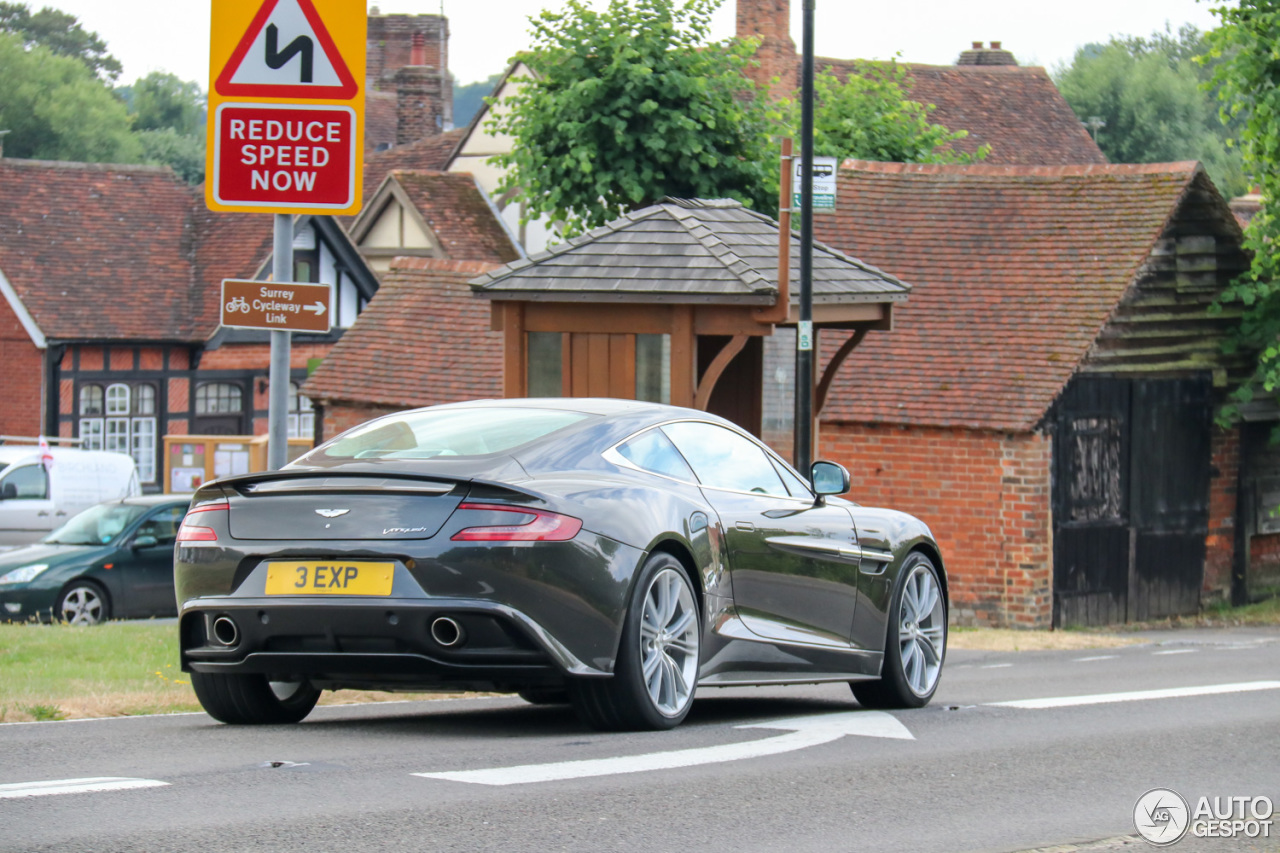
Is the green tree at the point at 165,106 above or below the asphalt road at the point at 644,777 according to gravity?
above

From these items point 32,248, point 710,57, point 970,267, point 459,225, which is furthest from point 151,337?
point 970,267

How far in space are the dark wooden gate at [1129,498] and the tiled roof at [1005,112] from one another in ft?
74.6

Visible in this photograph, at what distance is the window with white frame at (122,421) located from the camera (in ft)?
119

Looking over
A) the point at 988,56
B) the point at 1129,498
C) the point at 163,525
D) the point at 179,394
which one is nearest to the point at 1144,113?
the point at 988,56

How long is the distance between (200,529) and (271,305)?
2135 millimetres

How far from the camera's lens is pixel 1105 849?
538cm

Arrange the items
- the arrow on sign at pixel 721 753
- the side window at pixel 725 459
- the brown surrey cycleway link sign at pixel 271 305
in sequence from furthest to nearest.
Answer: the brown surrey cycleway link sign at pixel 271 305 → the side window at pixel 725 459 → the arrow on sign at pixel 721 753

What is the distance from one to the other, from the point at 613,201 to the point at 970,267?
6304 mm

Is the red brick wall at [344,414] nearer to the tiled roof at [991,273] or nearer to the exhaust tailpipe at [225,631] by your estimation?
the tiled roof at [991,273]

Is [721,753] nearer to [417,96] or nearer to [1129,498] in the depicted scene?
[1129,498]

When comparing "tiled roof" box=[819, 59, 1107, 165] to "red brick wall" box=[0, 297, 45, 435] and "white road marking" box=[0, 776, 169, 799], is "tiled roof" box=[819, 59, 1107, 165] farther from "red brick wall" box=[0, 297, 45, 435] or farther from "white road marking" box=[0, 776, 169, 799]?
"white road marking" box=[0, 776, 169, 799]

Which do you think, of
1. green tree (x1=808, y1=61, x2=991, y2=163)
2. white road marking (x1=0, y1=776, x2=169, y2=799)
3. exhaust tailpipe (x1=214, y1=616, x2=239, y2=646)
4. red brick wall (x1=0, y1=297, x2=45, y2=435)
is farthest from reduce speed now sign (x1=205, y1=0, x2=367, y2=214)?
red brick wall (x1=0, y1=297, x2=45, y2=435)

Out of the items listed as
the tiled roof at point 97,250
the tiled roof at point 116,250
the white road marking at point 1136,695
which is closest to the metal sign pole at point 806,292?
the white road marking at point 1136,695

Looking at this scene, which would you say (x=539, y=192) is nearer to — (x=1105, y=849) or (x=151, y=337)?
(x=151, y=337)
